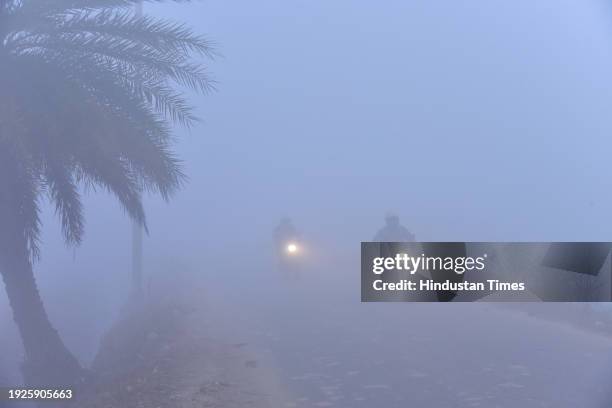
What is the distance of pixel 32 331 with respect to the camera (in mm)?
11000

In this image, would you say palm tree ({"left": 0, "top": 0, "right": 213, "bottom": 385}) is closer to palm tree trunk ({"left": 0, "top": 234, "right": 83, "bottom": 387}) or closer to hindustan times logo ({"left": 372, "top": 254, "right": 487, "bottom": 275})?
palm tree trunk ({"left": 0, "top": 234, "right": 83, "bottom": 387})

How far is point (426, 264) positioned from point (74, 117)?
5815 mm

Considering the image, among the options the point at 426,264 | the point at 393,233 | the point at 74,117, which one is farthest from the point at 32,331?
the point at 393,233

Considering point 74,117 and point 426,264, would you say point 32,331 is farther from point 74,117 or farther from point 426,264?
point 426,264

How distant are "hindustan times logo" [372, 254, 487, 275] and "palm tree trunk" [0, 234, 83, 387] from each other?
4984 mm

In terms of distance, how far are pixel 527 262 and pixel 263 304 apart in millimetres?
6495

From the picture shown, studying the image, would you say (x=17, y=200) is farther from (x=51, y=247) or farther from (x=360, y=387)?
(x=51, y=247)

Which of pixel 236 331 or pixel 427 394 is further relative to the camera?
pixel 236 331

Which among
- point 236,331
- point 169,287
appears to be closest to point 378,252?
point 236,331

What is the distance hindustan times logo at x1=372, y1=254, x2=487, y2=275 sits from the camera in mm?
11492

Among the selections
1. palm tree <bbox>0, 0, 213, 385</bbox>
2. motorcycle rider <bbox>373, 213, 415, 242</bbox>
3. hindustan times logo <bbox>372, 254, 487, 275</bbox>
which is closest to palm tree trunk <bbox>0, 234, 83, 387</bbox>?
palm tree <bbox>0, 0, 213, 385</bbox>

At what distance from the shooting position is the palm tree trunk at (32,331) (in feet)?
35.5

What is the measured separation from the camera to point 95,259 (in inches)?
1426

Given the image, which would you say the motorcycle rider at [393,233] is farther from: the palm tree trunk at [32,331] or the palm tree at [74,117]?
the palm tree trunk at [32,331]
